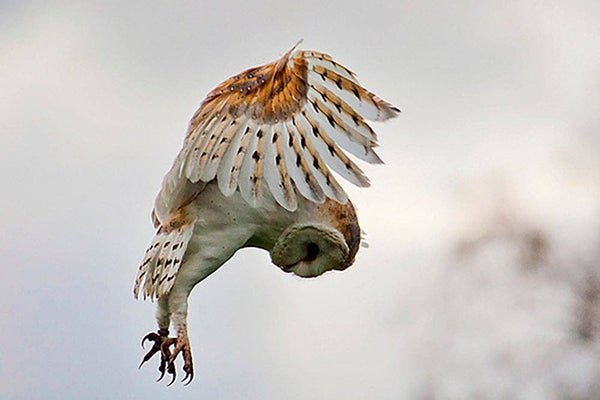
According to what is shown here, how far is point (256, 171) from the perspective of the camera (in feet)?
25.2

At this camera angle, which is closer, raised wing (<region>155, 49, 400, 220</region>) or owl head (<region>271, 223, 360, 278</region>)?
raised wing (<region>155, 49, 400, 220</region>)

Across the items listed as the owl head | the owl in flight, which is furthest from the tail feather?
the owl head

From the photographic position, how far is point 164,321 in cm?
793

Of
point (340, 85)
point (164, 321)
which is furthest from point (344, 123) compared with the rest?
point (164, 321)

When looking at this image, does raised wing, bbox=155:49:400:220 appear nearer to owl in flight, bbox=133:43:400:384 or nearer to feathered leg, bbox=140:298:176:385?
owl in flight, bbox=133:43:400:384

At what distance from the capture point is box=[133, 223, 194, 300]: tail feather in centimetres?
777

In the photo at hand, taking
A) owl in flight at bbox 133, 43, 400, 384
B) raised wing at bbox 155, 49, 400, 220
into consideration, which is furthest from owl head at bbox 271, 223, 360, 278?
raised wing at bbox 155, 49, 400, 220

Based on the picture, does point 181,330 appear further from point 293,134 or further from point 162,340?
point 293,134

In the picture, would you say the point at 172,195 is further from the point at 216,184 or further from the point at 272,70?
the point at 272,70

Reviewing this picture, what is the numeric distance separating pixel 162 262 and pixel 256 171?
31.6 inches

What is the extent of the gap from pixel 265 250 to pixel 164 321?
815 mm

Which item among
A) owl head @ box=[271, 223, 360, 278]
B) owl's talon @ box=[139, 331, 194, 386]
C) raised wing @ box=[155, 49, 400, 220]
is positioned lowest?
owl's talon @ box=[139, 331, 194, 386]

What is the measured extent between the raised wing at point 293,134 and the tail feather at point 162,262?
0.39 m

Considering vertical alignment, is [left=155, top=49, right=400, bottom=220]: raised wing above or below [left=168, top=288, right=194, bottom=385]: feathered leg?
above
